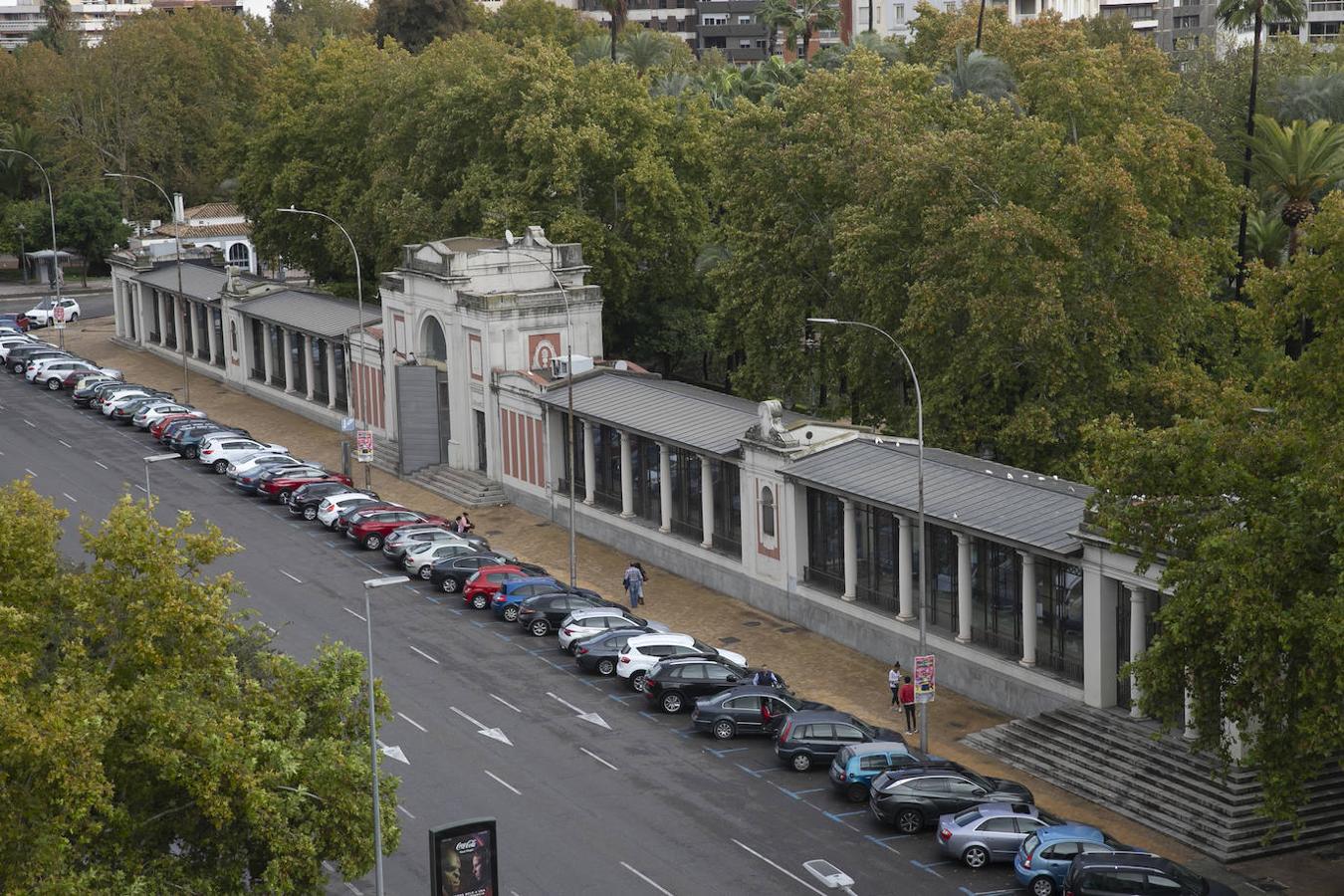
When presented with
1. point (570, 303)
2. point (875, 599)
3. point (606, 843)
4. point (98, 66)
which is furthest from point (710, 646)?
point (98, 66)

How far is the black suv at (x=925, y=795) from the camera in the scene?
4106 cm

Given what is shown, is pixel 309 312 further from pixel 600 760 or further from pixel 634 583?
pixel 600 760

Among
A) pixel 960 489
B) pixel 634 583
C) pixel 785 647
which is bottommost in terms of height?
pixel 785 647

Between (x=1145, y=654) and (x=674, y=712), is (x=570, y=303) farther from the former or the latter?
(x=1145, y=654)

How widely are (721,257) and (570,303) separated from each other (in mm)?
7647

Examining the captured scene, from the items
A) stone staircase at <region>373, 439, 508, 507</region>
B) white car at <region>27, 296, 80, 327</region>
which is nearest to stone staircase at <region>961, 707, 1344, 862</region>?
stone staircase at <region>373, 439, 508, 507</region>

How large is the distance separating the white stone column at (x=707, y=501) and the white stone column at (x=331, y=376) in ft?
101

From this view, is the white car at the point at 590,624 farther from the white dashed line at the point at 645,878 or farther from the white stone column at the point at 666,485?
the white dashed line at the point at 645,878

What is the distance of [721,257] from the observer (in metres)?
78.9

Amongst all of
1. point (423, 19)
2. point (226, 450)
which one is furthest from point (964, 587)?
point (423, 19)

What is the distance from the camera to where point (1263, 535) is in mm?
35125

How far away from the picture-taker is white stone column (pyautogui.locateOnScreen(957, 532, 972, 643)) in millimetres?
50250

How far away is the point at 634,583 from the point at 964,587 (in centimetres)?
1262

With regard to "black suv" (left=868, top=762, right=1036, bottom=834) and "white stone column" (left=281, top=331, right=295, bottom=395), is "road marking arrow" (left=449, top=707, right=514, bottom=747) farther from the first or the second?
"white stone column" (left=281, top=331, right=295, bottom=395)
